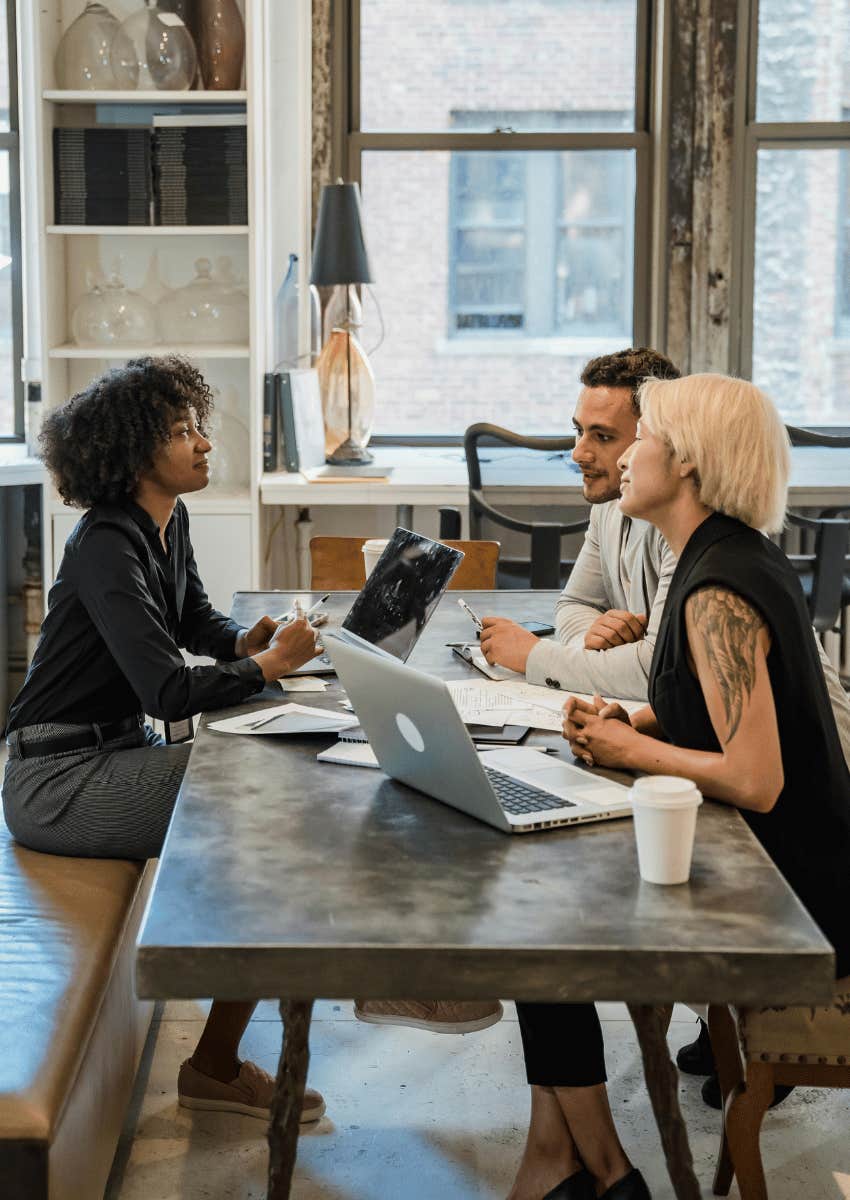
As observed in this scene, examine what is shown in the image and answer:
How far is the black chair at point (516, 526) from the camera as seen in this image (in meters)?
3.94

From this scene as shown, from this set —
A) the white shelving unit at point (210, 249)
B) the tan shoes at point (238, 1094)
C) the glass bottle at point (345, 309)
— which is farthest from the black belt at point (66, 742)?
the glass bottle at point (345, 309)

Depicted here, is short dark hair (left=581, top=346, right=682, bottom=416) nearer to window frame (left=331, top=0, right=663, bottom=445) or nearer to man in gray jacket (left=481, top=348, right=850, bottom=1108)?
man in gray jacket (left=481, top=348, right=850, bottom=1108)

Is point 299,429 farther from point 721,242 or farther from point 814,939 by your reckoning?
point 814,939

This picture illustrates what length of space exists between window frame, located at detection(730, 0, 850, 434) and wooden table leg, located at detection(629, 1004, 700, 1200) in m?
3.71

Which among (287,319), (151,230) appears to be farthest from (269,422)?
(151,230)

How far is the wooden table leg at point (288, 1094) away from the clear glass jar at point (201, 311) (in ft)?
10.5

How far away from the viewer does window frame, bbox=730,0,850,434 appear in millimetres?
4812

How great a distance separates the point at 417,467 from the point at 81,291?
120 cm

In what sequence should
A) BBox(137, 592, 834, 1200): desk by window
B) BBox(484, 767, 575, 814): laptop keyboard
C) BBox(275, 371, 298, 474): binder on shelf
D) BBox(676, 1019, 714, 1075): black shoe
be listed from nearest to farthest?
BBox(137, 592, 834, 1200): desk by window → BBox(484, 767, 575, 814): laptop keyboard → BBox(676, 1019, 714, 1075): black shoe → BBox(275, 371, 298, 474): binder on shelf

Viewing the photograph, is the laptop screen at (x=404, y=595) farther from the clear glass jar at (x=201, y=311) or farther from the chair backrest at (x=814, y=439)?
the clear glass jar at (x=201, y=311)

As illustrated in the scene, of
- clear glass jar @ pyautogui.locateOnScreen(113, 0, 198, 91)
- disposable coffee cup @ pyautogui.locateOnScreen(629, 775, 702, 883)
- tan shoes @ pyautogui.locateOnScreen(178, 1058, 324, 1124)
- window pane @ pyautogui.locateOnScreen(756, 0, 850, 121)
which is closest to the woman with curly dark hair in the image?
tan shoes @ pyautogui.locateOnScreen(178, 1058, 324, 1124)

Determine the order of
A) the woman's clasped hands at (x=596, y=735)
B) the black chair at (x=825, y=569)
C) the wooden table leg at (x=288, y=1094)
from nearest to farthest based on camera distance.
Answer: the wooden table leg at (x=288, y=1094)
the woman's clasped hands at (x=596, y=735)
the black chair at (x=825, y=569)


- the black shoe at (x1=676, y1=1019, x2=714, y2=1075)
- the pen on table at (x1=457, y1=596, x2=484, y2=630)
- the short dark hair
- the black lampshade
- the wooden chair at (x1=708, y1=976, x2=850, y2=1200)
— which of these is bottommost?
the black shoe at (x1=676, y1=1019, x2=714, y2=1075)

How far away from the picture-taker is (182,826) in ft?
5.38
